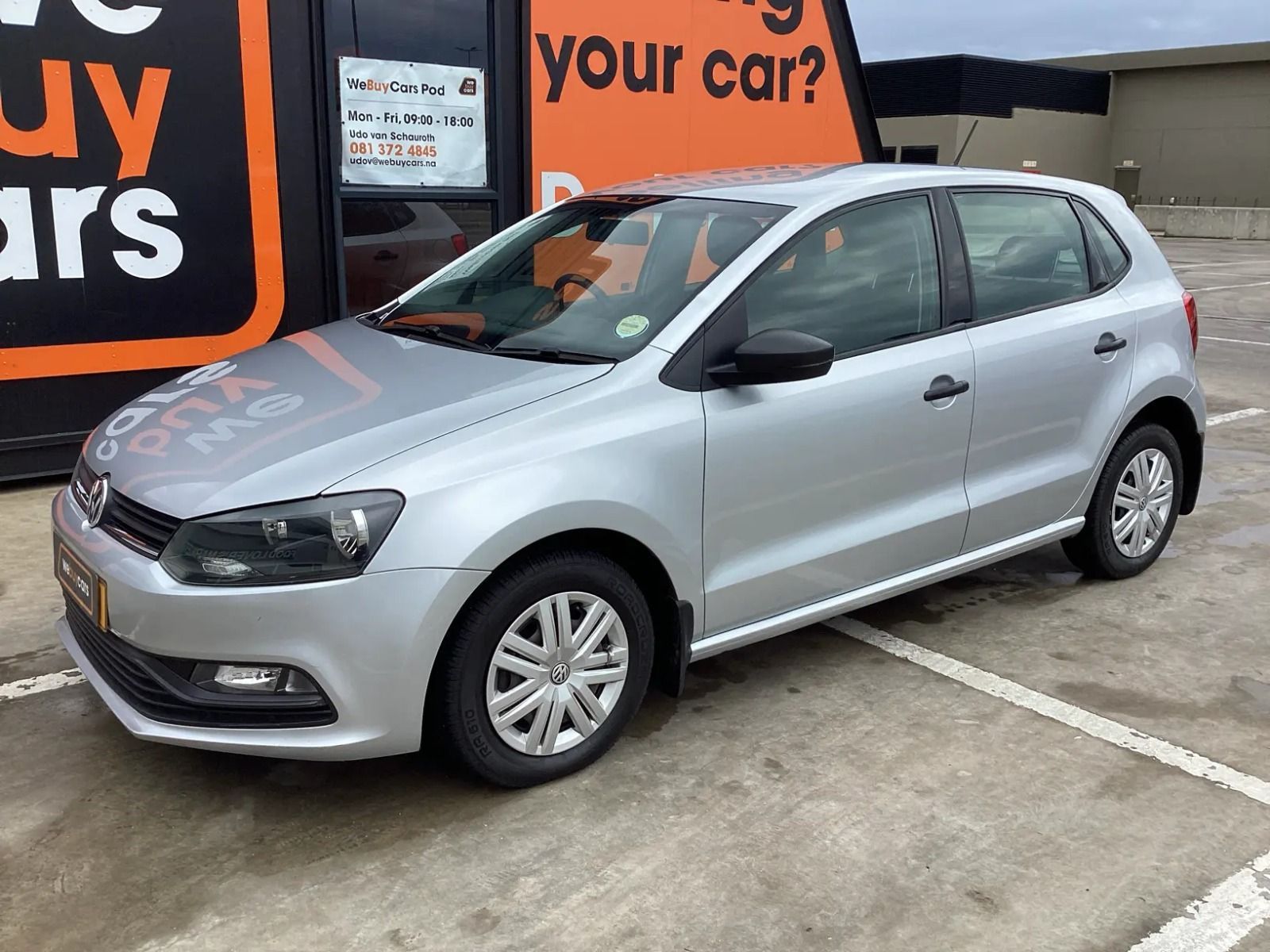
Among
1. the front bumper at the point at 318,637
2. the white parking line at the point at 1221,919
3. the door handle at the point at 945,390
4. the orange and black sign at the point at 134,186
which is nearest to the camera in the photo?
the white parking line at the point at 1221,919

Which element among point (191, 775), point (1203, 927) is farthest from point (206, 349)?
point (1203, 927)

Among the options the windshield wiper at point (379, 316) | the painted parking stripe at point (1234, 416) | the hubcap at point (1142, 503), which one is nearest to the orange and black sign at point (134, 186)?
the windshield wiper at point (379, 316)

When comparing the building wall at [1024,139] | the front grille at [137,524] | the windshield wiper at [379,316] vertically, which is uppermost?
the building wall at [1024,139]

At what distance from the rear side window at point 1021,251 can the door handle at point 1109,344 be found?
202 mm

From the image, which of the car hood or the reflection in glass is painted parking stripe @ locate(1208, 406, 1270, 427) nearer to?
the reflection in glass

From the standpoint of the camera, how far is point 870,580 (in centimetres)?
386

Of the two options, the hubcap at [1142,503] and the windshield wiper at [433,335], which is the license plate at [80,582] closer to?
the windshield wiper at [433,335]

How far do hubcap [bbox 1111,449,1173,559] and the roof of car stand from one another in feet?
3.86

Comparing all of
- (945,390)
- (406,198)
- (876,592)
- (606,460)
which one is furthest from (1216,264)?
(606,460)

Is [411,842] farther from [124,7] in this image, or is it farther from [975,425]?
[124,7]

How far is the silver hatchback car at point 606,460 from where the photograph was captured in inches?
110

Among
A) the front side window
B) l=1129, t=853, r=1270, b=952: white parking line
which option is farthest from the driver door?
l=1129, t=853, r=1270, b=952: white parking line

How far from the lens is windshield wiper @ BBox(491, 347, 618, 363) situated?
3350mm

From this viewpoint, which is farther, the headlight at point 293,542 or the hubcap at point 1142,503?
the hubcap at point 1142,503
